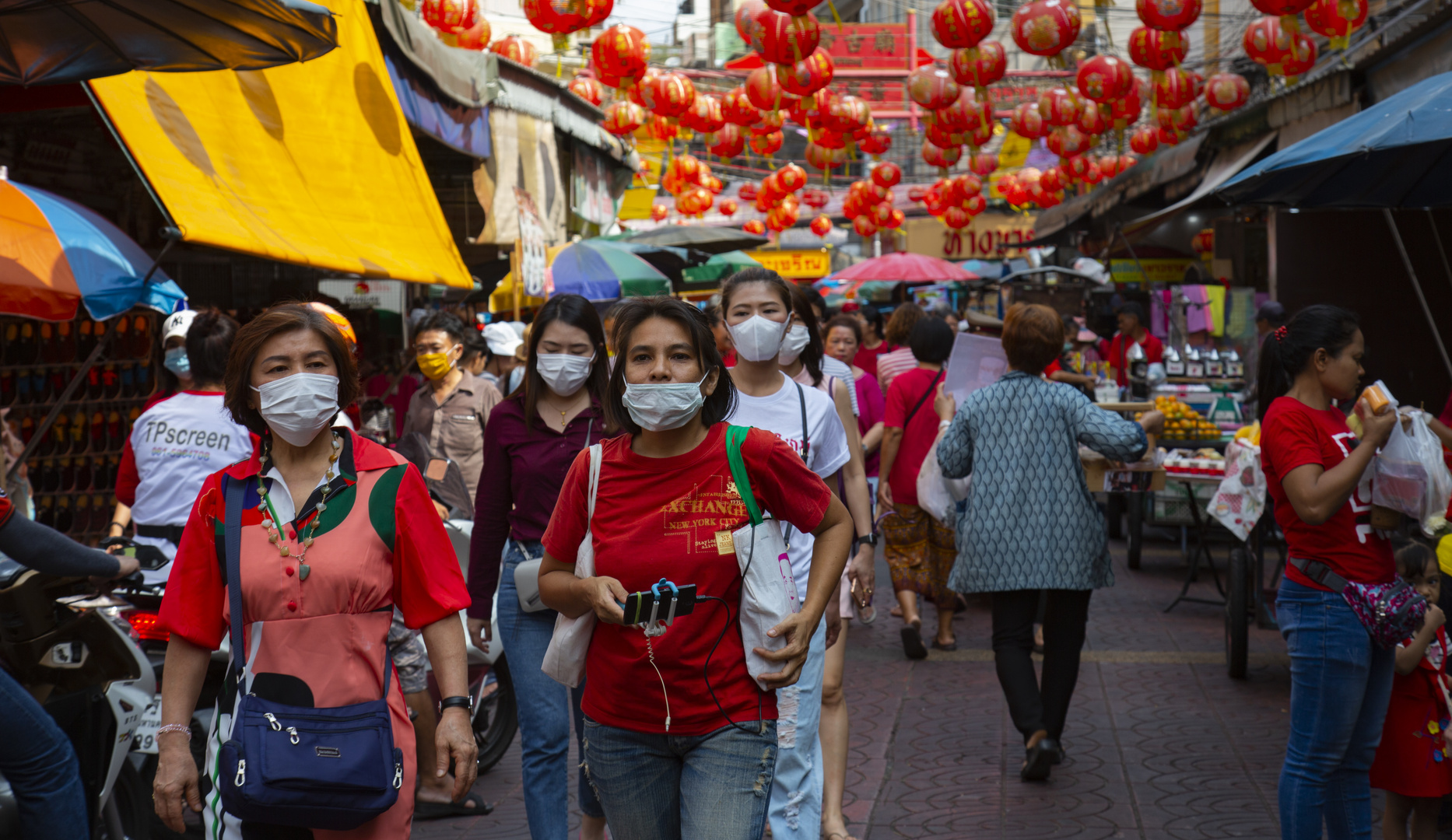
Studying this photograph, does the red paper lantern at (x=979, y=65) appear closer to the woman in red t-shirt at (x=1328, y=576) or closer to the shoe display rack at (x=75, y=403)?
the shoe display rack at (x=75, y=403)

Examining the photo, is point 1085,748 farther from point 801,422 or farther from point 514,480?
point 514,480

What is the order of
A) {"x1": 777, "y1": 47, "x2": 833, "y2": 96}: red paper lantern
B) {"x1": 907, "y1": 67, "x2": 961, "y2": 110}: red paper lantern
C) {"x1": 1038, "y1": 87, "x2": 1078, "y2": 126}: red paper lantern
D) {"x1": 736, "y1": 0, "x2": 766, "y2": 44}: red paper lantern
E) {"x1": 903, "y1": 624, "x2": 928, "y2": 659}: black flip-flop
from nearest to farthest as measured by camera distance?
{"x1": 903, "y1": 624, "x2": 928, "y2": 659}: black flip-flop
{"x1": 736, "y1": 0, "x2": 766, "y2": 44}: red paper lantern
{"x1": 777, "y1": 47, "x2": 833, "y2": 96}: red paper lantern
{"x1": 907, "y1": 67, "x2": 961, "y2": 110}: red paper lantern
{"x1": 1038, "y1": 87, "x2": 1078, "y2": 126}: red paper lantern

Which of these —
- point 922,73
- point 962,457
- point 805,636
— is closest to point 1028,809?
point 962,457

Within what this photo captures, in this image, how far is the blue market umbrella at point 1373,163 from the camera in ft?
15.4

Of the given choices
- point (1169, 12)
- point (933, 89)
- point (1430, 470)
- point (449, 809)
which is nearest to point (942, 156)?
point (933, 89)

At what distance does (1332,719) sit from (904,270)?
702 inches

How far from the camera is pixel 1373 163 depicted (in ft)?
16.9

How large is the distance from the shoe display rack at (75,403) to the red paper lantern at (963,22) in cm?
718

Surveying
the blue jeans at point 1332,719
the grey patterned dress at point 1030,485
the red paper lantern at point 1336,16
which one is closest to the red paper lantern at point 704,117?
the red paper lantern at point 1336,16

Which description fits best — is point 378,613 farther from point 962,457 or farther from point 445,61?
point 445,61

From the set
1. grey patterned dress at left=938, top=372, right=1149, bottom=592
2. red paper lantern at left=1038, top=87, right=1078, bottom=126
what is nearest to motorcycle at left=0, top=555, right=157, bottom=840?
grey patterned dress at left=938, top=372, right=1149, bottom=592

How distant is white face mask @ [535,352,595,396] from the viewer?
430cm

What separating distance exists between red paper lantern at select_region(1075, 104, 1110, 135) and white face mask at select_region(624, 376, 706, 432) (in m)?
14.4

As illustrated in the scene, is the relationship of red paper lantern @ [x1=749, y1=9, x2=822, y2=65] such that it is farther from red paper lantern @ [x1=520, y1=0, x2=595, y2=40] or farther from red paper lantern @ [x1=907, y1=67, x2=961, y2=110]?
red paper lantern @ [x1=907, y1=67, x2=961, y2=110]
